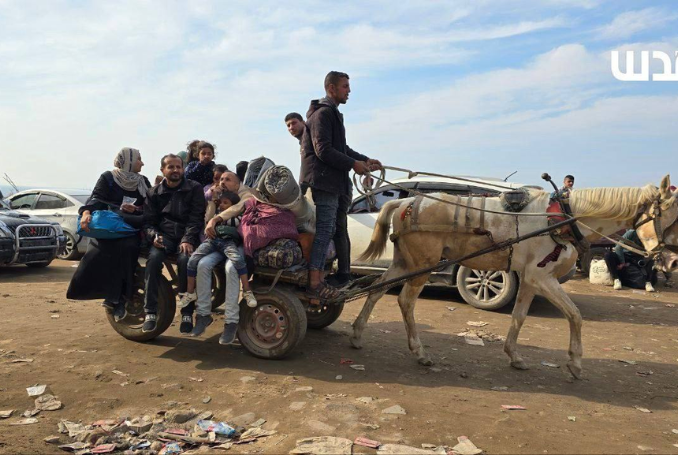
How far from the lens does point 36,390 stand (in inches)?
175

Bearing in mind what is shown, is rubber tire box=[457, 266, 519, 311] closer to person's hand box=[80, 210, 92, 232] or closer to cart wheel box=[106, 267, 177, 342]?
cart wheel box=[106, 267, 177, 342]

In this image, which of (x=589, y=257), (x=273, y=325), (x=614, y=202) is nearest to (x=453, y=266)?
(x=614, y=202)

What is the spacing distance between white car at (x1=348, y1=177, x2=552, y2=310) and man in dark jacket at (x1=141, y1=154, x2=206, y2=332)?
325 cm

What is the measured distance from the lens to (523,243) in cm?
537

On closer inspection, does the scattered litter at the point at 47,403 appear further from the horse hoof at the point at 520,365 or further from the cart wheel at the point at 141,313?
the horse hoof at the point at 520,365

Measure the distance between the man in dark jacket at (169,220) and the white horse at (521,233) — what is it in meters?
2.11

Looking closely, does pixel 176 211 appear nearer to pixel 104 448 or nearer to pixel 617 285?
pixel 104 448

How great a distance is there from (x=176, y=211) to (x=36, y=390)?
2.05 meters

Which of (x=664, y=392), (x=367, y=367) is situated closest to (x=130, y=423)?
(x=367, y=367)

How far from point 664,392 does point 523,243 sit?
1.91 m

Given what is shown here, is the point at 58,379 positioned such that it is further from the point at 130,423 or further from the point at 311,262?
the point at 311,262

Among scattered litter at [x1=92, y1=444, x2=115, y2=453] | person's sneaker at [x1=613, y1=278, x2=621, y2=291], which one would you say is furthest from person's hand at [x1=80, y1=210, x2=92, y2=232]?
person's sneaker at [x1=613, y1=278, x2=621, y2=291]

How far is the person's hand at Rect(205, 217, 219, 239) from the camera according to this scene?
5.28 meters

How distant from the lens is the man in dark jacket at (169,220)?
543 cm
